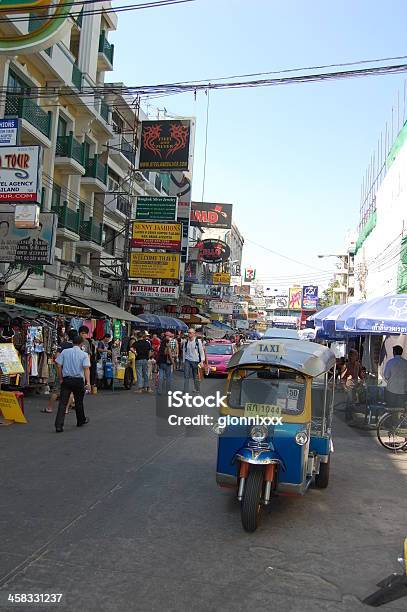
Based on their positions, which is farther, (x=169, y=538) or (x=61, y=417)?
(x=61, y=417)

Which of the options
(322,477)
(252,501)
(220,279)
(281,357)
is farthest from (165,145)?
(220,279)

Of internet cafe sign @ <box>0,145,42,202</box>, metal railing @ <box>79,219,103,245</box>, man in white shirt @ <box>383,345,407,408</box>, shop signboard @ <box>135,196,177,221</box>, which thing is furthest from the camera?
shop signboard @ <box>135,196,177,221</box>

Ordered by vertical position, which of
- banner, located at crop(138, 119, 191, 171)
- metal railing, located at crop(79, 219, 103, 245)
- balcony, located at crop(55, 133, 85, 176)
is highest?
banner, located at crop(138, 119, 191, 171)

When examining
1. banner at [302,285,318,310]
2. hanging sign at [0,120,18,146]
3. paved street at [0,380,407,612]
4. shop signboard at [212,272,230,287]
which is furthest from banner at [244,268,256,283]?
paved street at [0,380,407,612]

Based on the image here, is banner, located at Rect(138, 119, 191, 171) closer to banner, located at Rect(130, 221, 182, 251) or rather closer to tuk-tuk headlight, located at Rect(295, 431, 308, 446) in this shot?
banner, located at Rect(130, 221, 182, 251)

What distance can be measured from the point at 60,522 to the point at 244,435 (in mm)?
2076

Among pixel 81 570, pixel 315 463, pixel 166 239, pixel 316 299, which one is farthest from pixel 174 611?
pixel 316 299

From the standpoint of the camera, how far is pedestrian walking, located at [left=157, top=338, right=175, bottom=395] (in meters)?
16.0

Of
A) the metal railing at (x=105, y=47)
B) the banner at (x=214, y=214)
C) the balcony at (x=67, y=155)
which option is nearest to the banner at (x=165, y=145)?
the balcony at (x=67, y=155)

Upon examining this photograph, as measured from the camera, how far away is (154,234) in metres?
28.5

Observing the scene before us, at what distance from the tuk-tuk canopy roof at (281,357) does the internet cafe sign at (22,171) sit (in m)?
10.3

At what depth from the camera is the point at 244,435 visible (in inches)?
237

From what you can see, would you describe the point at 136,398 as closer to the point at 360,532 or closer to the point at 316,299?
the point at 360,532

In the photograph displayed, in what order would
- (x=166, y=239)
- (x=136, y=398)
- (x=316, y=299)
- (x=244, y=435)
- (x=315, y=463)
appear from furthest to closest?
(x=316, y=299) → (x=166, y=239) → (x=136, y=398) → (x=315, y=463) → (x=244, y=435)
